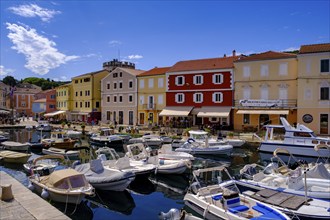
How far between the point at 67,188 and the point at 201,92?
31.4m

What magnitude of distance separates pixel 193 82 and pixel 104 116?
71.1 feet

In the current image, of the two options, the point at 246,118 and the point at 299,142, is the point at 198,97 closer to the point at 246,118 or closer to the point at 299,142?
the point at 246,118

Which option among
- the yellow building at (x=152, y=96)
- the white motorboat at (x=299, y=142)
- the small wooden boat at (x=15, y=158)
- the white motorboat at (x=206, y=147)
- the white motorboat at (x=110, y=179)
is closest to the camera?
the white motorboat at (x=110, y=179)

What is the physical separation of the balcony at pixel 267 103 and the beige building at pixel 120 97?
19.9m

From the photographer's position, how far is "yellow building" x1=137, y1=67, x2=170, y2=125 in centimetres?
4644

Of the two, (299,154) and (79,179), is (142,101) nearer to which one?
(299,154)

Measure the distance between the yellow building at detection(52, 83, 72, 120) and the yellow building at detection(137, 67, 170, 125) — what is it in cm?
2388

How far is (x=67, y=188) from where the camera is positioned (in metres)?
12.8

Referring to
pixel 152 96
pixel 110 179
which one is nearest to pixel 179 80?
pixel 152 96

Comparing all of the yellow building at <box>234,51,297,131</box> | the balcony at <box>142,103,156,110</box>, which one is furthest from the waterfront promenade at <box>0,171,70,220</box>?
the balcony at <box>142,103,156,110</box>

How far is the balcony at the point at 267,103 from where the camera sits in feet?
117

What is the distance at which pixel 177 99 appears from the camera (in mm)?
44312

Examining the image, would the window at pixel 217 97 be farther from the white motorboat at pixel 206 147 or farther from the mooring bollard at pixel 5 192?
the mooring bollard at pixel 5 192

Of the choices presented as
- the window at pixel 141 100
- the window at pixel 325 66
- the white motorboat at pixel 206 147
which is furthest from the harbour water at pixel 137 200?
the window at pixel 141 100
